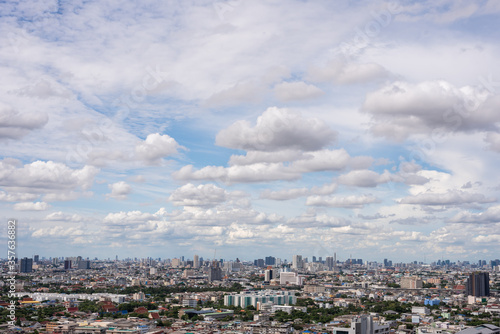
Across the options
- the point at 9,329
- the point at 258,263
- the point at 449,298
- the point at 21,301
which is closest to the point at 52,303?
the point at 21,301

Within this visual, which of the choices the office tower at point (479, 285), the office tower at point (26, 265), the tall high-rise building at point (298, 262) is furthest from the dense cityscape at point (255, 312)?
the tall high-rise building at point (298, 262)

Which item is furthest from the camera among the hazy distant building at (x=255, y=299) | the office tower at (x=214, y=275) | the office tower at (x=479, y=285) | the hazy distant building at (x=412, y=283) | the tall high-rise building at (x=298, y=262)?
the tall high-rise building at (x=298, y=262)

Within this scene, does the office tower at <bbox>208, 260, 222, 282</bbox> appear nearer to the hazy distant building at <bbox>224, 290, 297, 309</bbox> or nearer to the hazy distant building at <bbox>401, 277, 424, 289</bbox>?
the hazy distant building at <bbox>401, 277, 424, 289</bbox>

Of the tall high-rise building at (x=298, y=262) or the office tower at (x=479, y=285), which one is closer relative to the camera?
the office tower at (x=479, y=285)

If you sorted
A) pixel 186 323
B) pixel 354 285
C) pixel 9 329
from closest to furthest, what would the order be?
pixel 9 329 < pixel 186 323 < pixel 354 285

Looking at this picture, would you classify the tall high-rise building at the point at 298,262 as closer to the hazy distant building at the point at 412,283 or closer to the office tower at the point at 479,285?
the hazy distant building at the point at 412,283

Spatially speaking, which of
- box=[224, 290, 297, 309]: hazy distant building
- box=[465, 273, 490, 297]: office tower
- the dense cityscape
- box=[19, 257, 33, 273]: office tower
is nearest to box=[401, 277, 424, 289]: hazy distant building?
the dense cityscape

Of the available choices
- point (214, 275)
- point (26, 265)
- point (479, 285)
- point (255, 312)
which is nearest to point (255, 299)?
point (255, 312)

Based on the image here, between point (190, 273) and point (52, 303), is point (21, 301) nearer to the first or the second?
point (52, 303)

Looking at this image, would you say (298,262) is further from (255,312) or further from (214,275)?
(255,312)

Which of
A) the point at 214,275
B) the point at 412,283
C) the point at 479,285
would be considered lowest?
the point at 214,275

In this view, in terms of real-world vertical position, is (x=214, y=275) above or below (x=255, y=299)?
below
